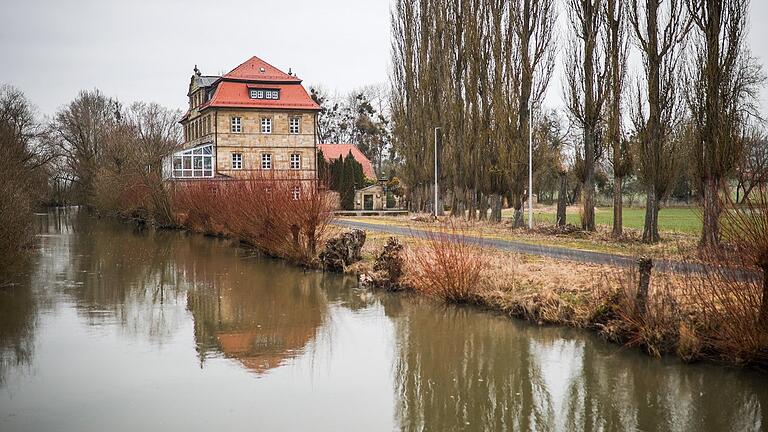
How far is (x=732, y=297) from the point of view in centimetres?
999

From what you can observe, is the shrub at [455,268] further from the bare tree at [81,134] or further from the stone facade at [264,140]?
the bare tree at [81,134]

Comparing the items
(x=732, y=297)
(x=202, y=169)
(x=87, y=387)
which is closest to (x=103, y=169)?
(x=202, y=169)

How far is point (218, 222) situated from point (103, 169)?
22.1m

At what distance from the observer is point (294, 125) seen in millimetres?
56844

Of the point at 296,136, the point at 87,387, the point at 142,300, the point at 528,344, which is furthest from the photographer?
the point at 296,136

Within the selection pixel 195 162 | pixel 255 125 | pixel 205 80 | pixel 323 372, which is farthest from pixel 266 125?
pixel 323 372

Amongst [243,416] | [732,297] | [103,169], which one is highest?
[103,169]

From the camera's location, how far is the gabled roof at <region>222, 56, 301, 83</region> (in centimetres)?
5669

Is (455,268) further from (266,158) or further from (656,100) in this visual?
(266,158)

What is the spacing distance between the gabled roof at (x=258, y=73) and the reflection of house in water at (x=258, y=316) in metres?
37.9

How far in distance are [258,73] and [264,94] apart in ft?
6.53

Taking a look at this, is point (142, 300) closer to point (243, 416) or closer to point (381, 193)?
point (243, 416)

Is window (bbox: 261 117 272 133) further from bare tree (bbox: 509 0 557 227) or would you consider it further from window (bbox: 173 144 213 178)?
bare tree (bbox: 509 0 557 227)

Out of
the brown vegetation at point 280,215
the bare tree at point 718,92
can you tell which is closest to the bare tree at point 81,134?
the brown vegetation at point 280,215
